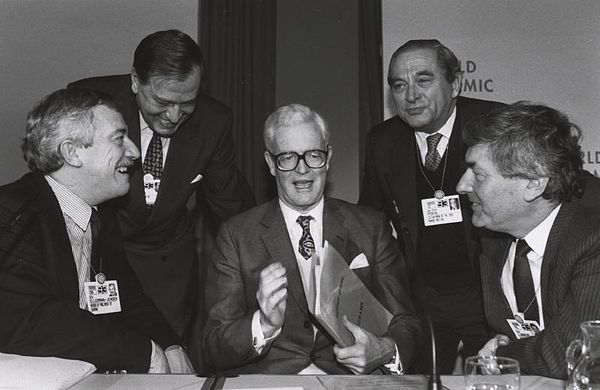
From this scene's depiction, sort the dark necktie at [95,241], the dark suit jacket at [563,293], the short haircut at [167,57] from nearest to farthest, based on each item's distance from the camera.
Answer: the dark suit jacket at [563,293] → the dark necktie at [95,241] → the short haircut at [167,57]

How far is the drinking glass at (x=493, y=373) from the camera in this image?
193 cm

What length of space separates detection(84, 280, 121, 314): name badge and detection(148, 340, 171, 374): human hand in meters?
0.36

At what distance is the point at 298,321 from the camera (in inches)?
127

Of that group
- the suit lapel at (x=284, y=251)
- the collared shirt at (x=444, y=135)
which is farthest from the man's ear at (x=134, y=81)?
the collared shirt at (x=444, y=135)

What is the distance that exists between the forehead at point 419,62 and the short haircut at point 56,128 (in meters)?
1.75

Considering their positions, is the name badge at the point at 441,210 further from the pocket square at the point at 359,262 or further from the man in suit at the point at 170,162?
the man in suit at the point at 170,162

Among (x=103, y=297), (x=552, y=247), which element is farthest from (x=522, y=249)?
(x=103, y=297)

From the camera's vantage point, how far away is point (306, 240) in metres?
3.38

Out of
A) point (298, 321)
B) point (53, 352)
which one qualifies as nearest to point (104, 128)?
point (53, 352)

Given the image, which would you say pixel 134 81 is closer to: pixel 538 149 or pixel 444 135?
pixel 444 135

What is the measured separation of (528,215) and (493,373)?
1149mm

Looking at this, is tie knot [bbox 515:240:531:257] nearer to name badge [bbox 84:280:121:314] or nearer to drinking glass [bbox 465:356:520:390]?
drinking glass [bbox 465:356:520:390]

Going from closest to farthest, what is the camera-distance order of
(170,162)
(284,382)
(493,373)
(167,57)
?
(493,373), (284,382), (167,57), (170,162)

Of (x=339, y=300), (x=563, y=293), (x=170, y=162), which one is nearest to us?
(x=563, y=293)
